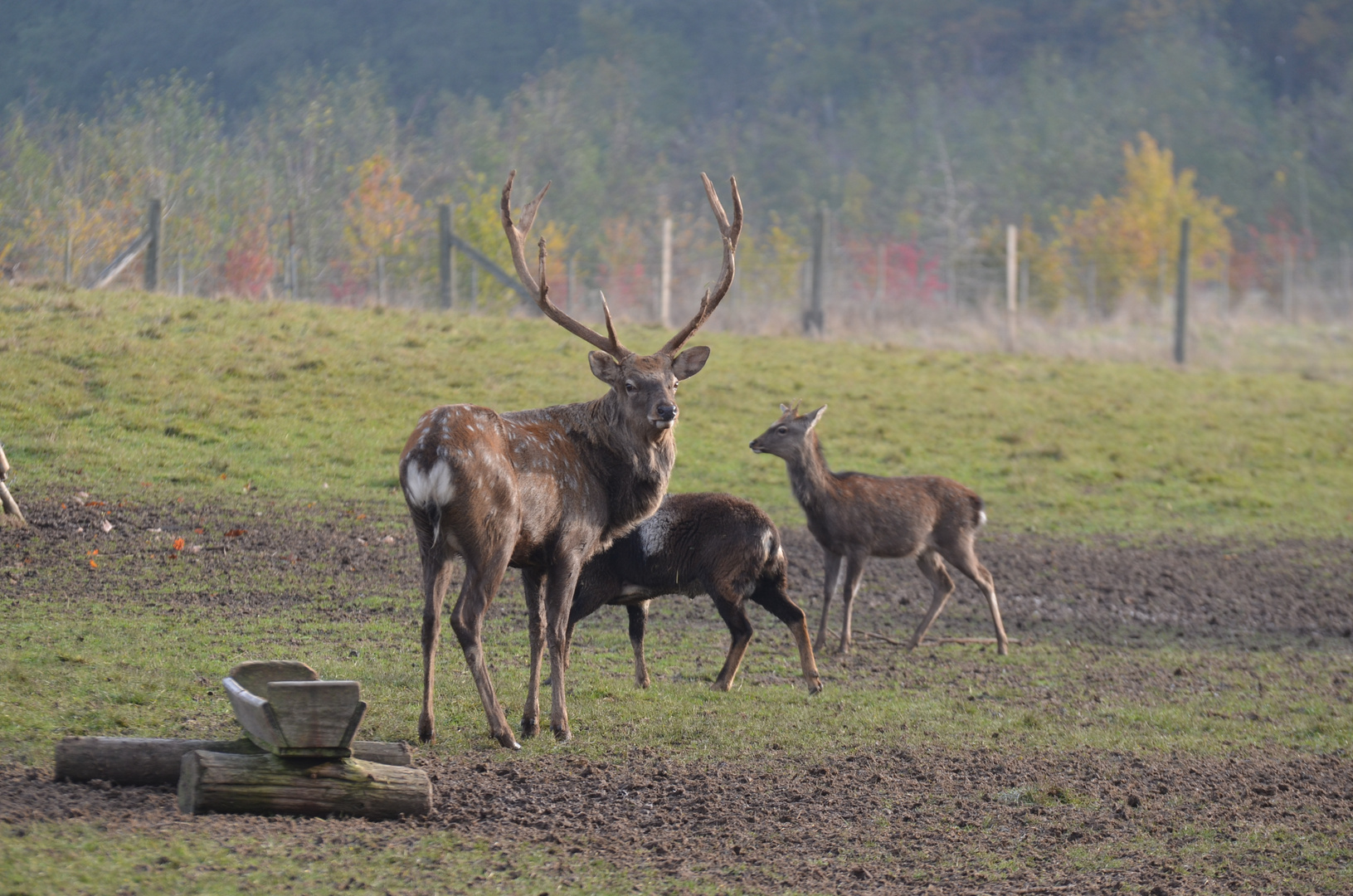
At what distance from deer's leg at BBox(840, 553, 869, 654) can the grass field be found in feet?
0.94

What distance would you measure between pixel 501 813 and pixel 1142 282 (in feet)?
134

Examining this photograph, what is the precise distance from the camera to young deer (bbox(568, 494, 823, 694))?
8.45m

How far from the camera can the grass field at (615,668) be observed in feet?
16.8

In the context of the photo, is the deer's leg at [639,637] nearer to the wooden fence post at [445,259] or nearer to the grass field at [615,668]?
the grass field at [615,668]

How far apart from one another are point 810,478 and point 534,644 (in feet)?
13.7

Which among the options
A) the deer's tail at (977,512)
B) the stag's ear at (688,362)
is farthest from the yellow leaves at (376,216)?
the stag's ear at (688,362)

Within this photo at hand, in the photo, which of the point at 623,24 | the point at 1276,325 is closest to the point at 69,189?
the point at 1276,325

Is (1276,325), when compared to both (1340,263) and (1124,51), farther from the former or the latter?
(1124,51)

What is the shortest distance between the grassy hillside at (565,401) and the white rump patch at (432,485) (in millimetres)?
6340

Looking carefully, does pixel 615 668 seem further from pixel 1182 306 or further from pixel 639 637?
pixel 1182 306

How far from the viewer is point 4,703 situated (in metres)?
6.24

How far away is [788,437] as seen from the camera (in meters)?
11.2

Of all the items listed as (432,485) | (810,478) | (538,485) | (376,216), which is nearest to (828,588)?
(810,478)

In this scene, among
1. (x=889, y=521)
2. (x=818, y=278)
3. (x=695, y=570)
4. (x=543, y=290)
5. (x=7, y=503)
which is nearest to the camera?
(x=543, y=290)
